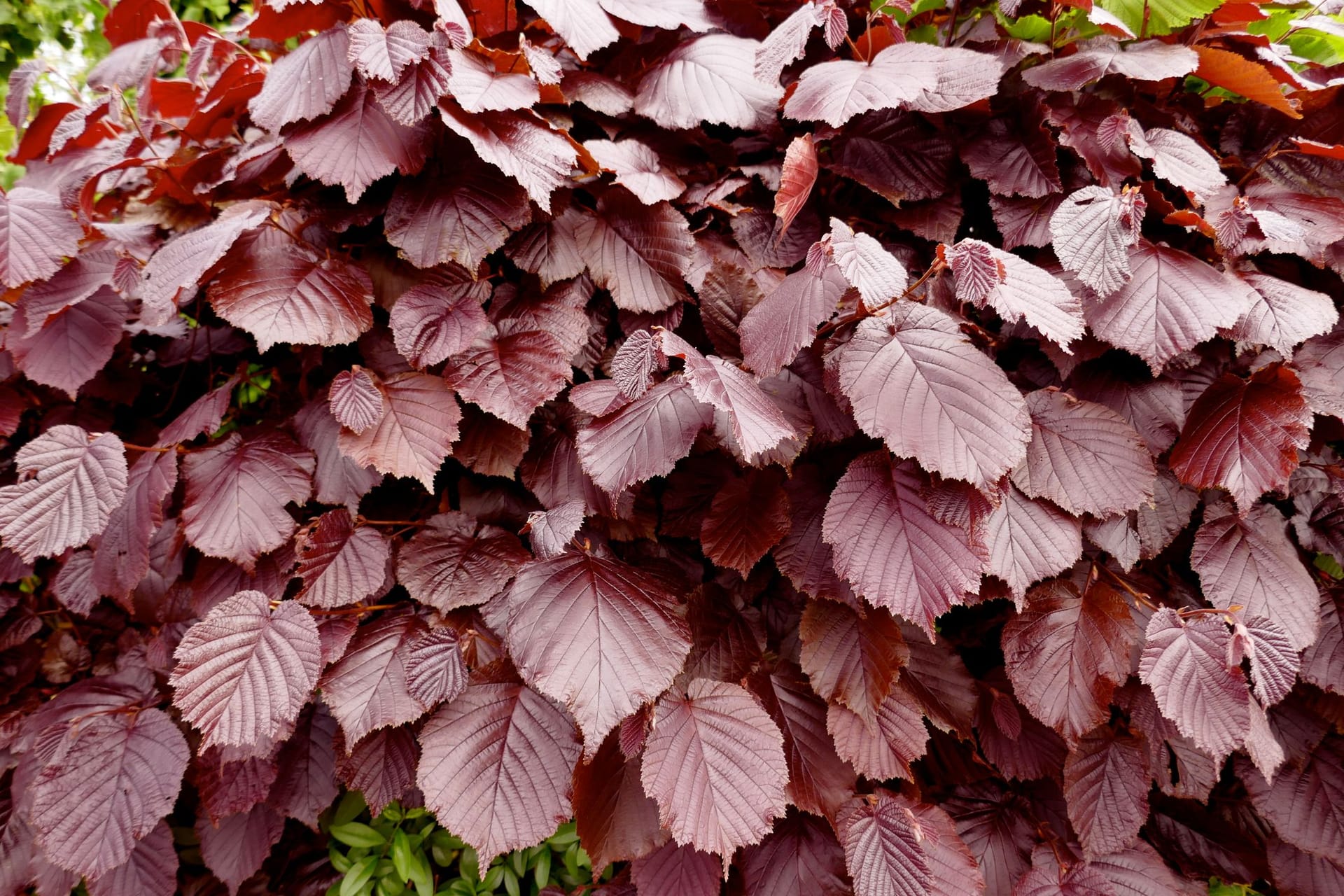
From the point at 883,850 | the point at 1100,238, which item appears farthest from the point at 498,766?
the point at 1100,238

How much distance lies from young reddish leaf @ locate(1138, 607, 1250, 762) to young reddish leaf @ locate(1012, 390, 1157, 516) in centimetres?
20

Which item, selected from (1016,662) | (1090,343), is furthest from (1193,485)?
(1016,662)

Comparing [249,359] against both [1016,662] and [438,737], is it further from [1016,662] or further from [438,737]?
[1016,662]

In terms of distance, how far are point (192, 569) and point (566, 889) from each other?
3.41 feet

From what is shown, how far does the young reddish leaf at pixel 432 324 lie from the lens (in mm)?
1291

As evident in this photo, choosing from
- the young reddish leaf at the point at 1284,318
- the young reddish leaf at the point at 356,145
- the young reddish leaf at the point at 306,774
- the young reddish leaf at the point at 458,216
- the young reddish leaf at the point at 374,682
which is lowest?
the young reddish leaf at the point at 306,774

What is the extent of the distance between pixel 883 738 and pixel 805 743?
14 cm

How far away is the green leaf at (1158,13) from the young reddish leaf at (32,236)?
209 centimetres

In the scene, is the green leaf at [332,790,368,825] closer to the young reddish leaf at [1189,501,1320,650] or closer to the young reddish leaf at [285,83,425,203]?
the young reddish leaf at [285,83,425,203]

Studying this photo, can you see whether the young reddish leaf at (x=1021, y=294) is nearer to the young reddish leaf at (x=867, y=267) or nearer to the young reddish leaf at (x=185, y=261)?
the young reddish leaf at (x=867, y=267)

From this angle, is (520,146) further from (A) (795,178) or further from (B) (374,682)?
(B) (374,682)

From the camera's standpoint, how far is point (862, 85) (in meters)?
1.29

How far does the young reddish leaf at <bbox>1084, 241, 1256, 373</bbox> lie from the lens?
3.94 feet

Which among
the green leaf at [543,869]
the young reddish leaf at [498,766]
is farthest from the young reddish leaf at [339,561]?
the green leaf at [543,869]
